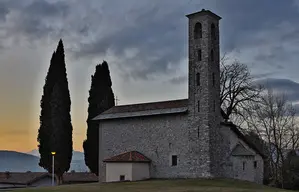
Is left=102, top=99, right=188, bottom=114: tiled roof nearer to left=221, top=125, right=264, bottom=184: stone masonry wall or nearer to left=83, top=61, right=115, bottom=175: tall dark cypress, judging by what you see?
left=221, top=125, right=264, bottom=184: stone masonry wall

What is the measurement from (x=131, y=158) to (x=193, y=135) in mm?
6652

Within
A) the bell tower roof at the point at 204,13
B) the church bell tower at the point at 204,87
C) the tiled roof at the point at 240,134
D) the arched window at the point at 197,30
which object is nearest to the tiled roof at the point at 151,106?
the church bell tower at the point at 204,87

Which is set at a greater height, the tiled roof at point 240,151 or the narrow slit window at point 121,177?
the tiled roof at point 240,151

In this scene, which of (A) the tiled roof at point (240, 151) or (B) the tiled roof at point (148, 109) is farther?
(A) the tiled roof at point (240, 151)

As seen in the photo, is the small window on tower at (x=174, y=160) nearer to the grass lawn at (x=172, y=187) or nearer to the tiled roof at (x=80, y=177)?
the grass lawn at (x=172, y=187)

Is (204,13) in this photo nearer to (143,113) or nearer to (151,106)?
(151,106)

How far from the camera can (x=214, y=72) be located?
48.7 meters

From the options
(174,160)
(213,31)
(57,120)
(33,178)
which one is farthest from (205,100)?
(33,178)

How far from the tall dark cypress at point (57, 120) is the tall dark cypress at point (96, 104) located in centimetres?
→ 430

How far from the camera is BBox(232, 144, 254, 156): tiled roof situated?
4975cm

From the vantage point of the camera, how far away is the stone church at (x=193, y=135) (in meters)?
47.0

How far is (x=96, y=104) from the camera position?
60938 mm

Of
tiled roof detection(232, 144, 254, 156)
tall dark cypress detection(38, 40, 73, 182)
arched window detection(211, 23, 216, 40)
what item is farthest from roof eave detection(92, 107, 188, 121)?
arched window detection(211, 23, 216, 40)

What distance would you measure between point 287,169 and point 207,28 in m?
23.4
